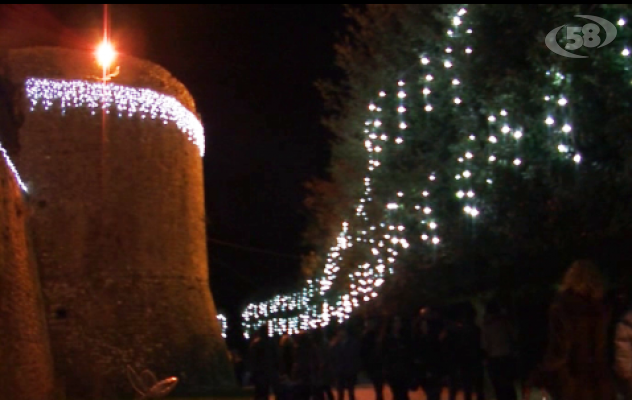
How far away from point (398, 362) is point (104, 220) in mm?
8744

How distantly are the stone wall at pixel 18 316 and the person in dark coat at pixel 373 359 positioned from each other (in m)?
4.86

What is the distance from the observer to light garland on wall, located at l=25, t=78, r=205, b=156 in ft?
57.0

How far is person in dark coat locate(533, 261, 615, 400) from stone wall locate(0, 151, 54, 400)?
7566 millimetres

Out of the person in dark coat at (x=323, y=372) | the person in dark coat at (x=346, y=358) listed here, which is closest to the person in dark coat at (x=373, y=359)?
the person in dark coat at (x=346, y=358)

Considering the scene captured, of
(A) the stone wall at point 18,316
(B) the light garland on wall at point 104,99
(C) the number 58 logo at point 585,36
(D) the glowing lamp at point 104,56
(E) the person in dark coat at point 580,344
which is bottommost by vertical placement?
(E) the person in dark coat at point 580,344

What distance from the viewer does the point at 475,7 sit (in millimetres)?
11766

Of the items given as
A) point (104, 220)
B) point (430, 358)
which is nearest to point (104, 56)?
point (104, 220)

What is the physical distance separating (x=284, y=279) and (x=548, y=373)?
32506 millimetres

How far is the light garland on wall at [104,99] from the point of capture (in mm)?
17375

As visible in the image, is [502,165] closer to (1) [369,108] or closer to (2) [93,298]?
(1) [369,108]

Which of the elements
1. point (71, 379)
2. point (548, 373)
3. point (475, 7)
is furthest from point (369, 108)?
point (548, 373)

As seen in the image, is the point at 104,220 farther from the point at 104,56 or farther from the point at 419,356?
the point at 419,356

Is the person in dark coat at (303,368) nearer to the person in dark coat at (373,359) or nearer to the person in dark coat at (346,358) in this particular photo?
the person in dark coat at (346,358)

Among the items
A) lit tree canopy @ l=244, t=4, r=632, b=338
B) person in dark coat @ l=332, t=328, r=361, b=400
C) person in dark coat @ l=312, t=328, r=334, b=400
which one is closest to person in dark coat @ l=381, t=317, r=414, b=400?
person in dark coat @ l=332, t=328, r=361, b=400
